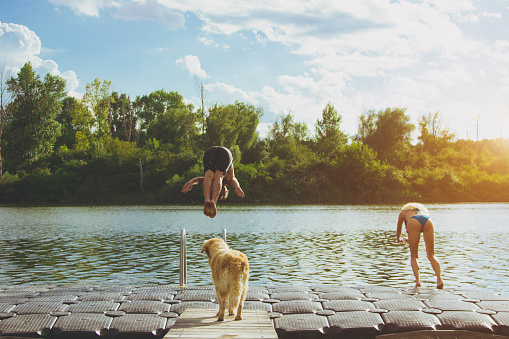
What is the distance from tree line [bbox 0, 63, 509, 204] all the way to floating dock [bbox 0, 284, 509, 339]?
61504 mm

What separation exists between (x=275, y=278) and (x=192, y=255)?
5662 millimetres

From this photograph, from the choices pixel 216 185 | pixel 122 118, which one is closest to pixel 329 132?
pixel 122 118

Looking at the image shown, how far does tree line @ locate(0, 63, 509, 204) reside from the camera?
235 ft

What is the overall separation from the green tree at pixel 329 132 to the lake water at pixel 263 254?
2037 inches

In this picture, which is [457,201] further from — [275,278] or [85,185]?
[275,278]

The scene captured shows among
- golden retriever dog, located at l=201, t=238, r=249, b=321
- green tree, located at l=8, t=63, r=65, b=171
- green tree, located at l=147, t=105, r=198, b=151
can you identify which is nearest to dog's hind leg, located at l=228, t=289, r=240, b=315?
golden retriever dog, located at l=201, t=238, r=249, b=321

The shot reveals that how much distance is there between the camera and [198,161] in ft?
237

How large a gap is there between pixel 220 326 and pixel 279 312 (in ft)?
3.96

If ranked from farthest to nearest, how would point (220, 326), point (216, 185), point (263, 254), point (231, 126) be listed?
point (231, 126)
point (263, 254)
point (216, 185)
point (220, 326)

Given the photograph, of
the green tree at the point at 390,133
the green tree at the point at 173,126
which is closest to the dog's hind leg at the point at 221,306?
the green tree at the point at 173,126

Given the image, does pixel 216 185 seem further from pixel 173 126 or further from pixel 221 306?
pixel 173 126

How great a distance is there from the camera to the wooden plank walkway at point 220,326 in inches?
238

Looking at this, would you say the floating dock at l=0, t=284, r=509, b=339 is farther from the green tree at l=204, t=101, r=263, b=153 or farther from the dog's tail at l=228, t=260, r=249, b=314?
the green tree at l=204, t=101, r=263, b=153

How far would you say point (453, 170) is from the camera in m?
78.4
